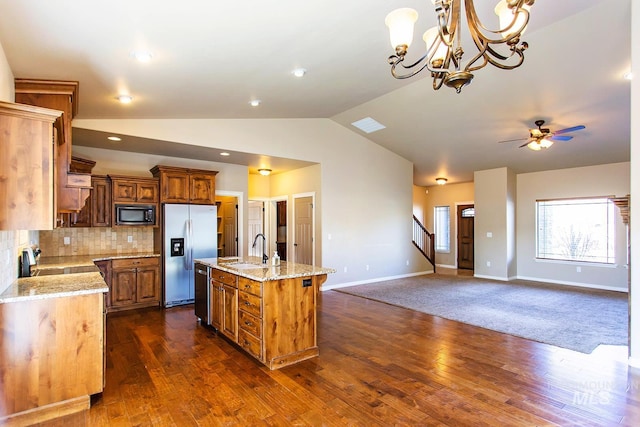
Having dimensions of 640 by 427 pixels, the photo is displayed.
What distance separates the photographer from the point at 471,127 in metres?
6.32

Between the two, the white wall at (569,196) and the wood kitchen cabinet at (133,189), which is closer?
the wood kitchen cabinet at (133,189)

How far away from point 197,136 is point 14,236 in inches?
109

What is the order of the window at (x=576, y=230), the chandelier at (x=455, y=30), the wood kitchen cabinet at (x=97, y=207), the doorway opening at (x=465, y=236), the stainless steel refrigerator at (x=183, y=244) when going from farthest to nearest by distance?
the doorway opening at (x=465, y=236) < the window at (x=576, y=230) < the stainless steel refrigerator at (x=183, y=244) < the wood kitchen cabinet at (x=97, y=207) < the chandelier at (x=455, y=30)

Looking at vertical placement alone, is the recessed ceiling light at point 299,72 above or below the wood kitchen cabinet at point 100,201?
above

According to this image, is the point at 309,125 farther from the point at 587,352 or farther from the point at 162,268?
the point at 587,352

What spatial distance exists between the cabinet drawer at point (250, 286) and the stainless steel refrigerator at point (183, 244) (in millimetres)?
2527

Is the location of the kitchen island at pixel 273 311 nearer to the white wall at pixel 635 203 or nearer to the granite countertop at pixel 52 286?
the granite countertop at pixel 52 286

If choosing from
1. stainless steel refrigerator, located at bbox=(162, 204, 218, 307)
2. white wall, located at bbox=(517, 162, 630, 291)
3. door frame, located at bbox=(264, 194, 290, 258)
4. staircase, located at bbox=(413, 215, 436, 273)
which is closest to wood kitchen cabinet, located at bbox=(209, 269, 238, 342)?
stainless steel refrigerator, located at bbox=(162, 204, 218, 307)

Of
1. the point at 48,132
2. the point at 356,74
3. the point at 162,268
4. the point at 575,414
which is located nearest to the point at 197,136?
the point at 162,268

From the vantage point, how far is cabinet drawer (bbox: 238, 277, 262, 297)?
321cm

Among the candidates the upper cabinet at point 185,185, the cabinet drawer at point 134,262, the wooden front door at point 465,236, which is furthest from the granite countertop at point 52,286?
the wooden front door at point 465,236

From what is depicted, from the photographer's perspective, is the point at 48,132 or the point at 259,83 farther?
the point at 259,83

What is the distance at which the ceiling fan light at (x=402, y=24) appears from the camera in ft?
6.99

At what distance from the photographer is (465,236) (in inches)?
398
